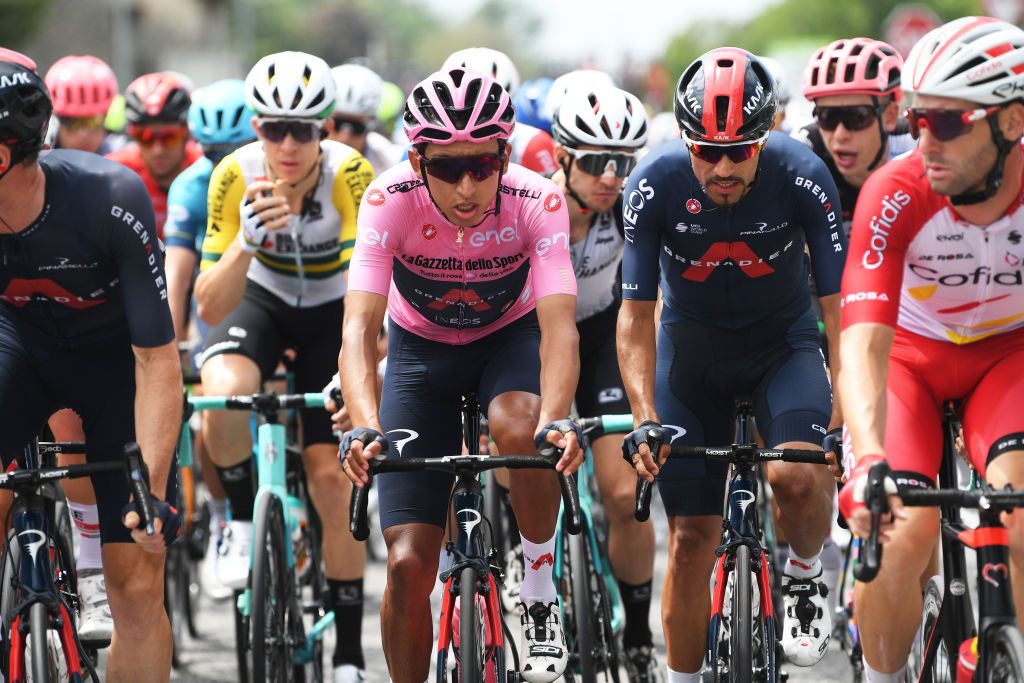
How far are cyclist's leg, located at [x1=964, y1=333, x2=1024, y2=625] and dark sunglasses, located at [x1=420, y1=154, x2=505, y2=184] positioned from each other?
1846 mm

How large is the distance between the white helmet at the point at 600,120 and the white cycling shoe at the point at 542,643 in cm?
234

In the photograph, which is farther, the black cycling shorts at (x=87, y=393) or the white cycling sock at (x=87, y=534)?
the white cycling sock at (x=87, y=534)

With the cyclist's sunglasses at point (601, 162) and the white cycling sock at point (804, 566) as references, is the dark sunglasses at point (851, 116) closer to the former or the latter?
the cyclist's sunglasses at point (601, 162)

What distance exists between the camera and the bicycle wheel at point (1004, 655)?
13.0 ft

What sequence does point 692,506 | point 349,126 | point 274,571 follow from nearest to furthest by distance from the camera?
point 692,506, point 274,571, point 349,126

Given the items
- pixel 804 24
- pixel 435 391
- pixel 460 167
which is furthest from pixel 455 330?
pixel 804 24

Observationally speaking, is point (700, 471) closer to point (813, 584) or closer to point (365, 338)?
point (813, 584)

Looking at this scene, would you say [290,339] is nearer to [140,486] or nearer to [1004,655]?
[140,486]

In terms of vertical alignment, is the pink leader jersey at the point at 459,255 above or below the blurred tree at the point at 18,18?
below

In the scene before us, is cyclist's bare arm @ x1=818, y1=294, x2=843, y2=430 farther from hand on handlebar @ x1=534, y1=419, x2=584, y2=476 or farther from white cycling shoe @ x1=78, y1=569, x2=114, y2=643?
white cycling shoe @ x1=78, y1=569, x2=114, y2=643

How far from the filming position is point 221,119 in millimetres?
8281

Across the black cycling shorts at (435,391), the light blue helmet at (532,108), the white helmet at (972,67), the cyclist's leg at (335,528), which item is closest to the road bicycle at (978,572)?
the white helmet at (972,67)

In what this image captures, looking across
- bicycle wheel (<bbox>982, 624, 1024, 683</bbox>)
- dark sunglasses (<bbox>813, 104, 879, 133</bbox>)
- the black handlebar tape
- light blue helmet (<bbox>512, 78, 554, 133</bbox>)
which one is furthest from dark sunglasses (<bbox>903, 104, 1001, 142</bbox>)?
light blue helmet (<bbox>512, 78, 554, 133</bbox>)

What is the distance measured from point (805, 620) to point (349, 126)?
213 inches
